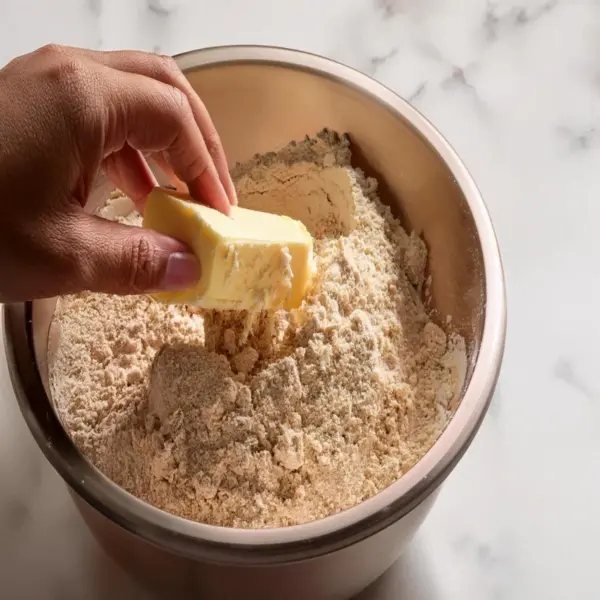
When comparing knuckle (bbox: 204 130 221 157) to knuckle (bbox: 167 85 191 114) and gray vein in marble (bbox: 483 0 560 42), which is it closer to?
knuckle (bbox: 167 85 191 114)

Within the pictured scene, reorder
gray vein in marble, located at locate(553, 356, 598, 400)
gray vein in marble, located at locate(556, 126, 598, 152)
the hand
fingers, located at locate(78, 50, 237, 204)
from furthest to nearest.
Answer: gray vein in marble, located at locate(556, 126, 598, 152) → gray vein in marble, located at locate(553, 356, 598, 400) → fingers, located at locate(78, 50, 237, 204) → the hand

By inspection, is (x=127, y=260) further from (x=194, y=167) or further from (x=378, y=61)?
(x=378, y=61)

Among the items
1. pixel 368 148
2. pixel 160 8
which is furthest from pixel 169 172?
pixel 160 8

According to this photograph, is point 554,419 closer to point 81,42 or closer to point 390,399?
point 390,399

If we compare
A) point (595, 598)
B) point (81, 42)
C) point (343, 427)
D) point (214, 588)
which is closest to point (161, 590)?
point (214, 588)

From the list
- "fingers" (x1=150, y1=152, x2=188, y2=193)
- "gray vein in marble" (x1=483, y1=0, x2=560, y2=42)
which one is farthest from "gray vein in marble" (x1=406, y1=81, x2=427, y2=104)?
"fingers" (x1=150, y1=152, x2=188, y2=193)

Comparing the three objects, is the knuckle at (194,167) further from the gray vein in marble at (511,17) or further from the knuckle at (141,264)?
the gray vein in marble at (511,17)
